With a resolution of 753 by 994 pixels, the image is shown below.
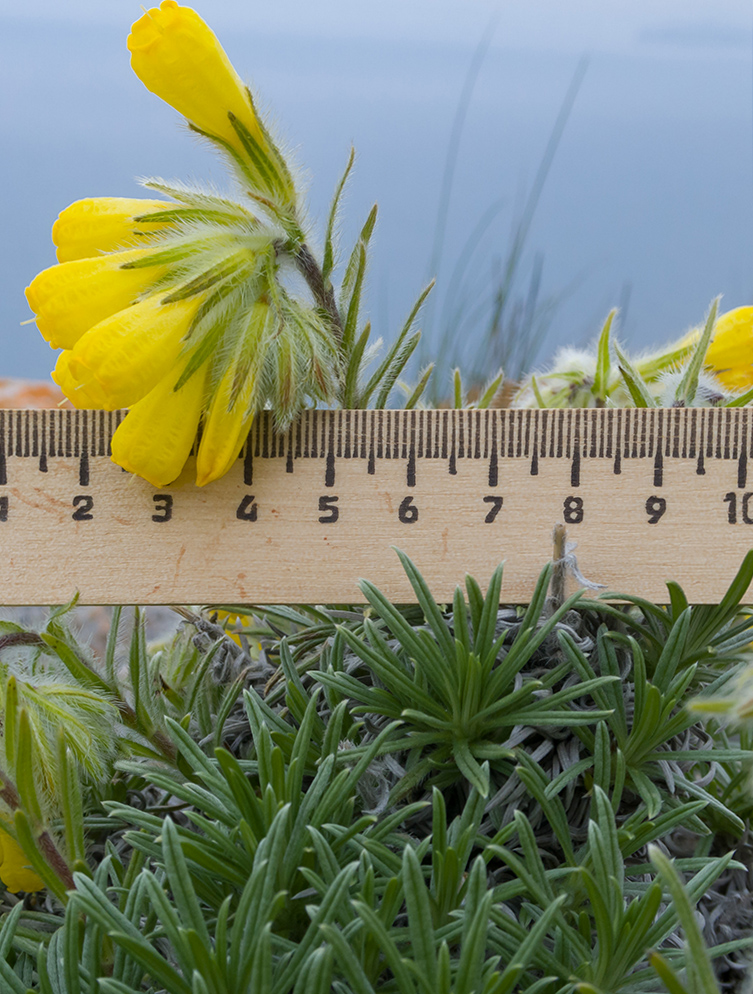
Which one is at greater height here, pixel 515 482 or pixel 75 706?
pixel 515 482

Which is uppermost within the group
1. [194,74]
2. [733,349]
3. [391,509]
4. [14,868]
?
[194,74]

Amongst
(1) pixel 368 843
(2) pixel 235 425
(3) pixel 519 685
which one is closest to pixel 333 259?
(2) pixel 235 425

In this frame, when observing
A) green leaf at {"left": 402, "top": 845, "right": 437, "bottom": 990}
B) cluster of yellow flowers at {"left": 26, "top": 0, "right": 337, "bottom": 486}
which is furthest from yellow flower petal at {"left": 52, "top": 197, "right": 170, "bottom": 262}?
green leaf at {"left": 402, "top": 845, "right": 437, "bottom": 990}

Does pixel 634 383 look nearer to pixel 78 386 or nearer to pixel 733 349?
pixel 733 349

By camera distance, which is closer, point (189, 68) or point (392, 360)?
point (189, 68)

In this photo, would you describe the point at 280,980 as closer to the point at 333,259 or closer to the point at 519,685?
the point at 519,685

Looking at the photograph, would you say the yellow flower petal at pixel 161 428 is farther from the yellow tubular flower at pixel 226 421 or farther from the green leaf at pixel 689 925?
the green leaf at pixel 689 925

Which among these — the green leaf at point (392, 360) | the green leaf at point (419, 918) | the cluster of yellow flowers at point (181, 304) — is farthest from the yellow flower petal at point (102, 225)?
the green leaf at point (419, 918)

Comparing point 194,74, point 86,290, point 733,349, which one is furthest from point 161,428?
point 733,349
